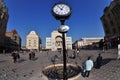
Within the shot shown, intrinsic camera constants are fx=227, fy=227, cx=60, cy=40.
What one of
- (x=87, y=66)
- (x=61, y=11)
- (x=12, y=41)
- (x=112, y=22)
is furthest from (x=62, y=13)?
(x=12, y=41)

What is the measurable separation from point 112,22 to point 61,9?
247 ft

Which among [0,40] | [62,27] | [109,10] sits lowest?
[62,27]

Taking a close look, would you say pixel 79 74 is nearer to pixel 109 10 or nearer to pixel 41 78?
pixel 41 78

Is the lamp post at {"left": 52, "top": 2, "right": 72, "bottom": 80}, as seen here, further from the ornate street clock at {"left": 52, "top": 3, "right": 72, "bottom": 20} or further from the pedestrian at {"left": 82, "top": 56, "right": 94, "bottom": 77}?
the pedestrian at {"left": 82, "top": 56, "right": 94, "bottom": 77}

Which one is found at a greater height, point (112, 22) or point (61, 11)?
point (112, 22)

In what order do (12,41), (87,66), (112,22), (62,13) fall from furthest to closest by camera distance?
(12,41)
(112,22)
(87,66)
(62,13)

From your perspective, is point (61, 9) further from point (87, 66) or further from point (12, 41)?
point (12, 41)

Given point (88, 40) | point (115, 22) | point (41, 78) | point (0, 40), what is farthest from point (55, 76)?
point (88, 40)

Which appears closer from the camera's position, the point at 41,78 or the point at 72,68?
the point at 41,78

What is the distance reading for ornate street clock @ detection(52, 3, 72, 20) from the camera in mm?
8148

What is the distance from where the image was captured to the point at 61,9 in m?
8.23

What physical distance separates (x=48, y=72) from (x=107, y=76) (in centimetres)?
563

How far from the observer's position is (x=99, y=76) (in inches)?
723

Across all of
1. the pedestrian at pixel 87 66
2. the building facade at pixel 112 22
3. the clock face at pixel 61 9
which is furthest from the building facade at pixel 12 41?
the clock face at pixel 61 9
